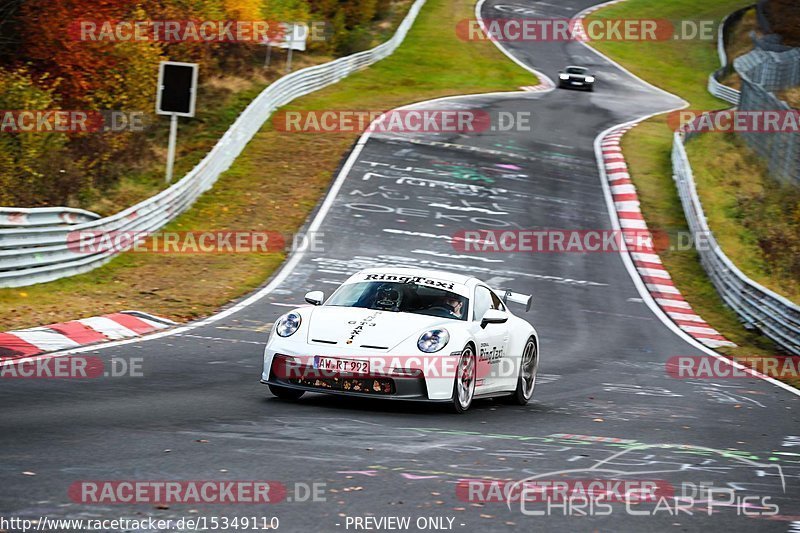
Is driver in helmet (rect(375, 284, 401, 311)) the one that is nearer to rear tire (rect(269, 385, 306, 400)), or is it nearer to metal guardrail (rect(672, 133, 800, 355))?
rear tire (rect(269, 385, 306, 400))

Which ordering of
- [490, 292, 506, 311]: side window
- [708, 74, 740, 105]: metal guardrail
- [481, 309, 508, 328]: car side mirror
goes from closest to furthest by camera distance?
[481, 309, 508, 328]: car side mirror → [490, 292, 506, 311]: side window → [708, 74, 740, 105]: metal guardrail

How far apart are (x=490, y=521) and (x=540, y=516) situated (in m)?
0.36

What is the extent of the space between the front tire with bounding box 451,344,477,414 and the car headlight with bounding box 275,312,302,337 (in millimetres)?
1516

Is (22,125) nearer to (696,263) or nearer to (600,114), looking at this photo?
(696,263)

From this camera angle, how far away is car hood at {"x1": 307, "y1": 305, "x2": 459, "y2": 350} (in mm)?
10164

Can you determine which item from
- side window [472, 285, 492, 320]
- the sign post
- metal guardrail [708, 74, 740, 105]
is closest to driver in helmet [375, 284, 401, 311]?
side window [472, 285, 492, 320]

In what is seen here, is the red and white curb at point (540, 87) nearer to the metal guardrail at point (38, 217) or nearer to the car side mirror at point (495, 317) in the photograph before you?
the metal guardrail at point (38, 217)

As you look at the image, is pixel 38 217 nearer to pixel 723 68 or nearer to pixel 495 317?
pixel 495 317

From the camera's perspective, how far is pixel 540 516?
653cm

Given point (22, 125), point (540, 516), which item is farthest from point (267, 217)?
point (540, 516)

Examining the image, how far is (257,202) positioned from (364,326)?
55.9ft

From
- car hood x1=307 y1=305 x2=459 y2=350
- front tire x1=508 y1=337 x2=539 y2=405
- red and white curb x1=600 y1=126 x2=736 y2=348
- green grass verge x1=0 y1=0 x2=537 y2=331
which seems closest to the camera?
car hood x1=307 y1=305 x2=459 y2=350

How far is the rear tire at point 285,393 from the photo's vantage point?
→ 10.4 metres

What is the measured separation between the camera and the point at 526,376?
12.2m
